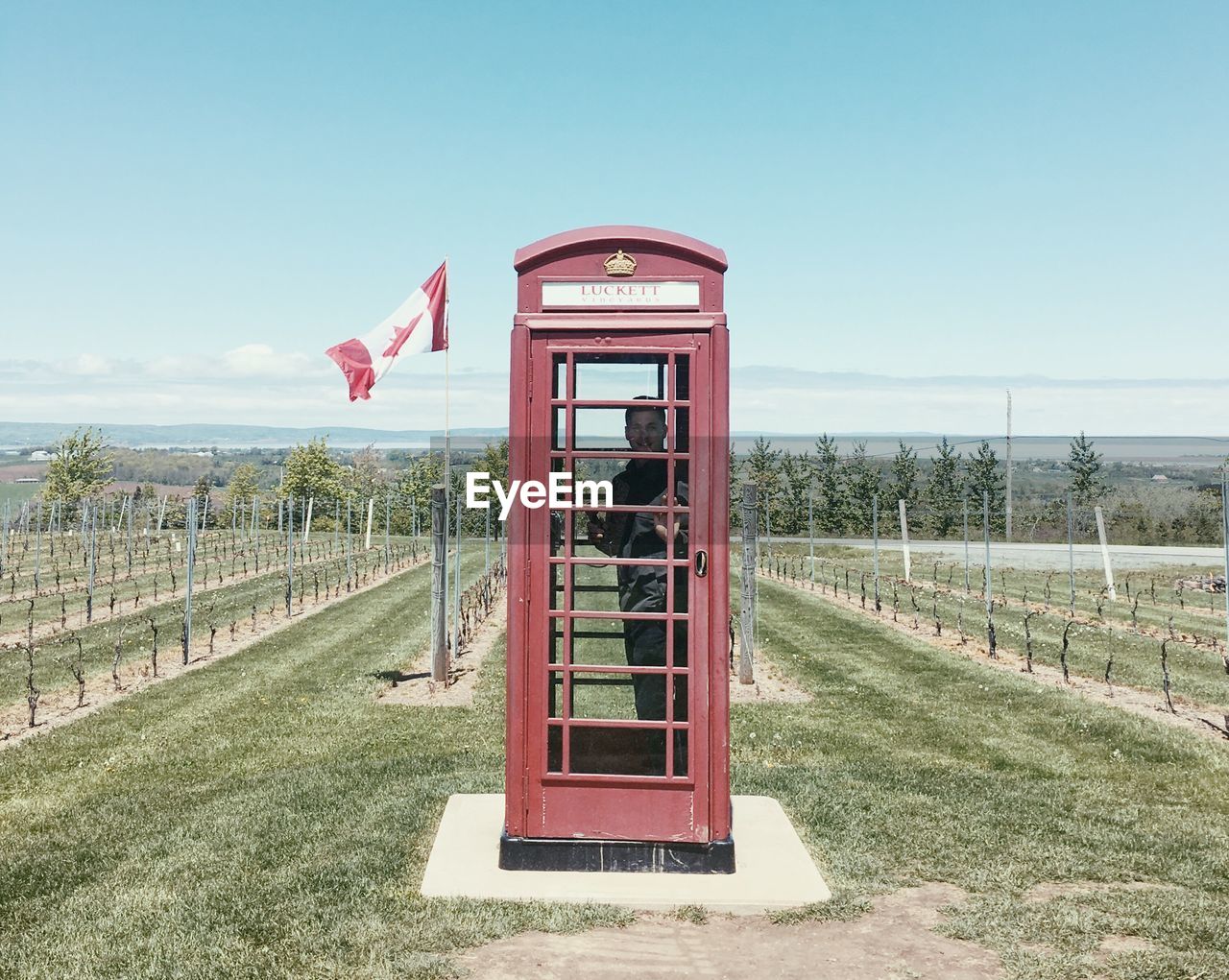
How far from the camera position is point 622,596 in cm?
624

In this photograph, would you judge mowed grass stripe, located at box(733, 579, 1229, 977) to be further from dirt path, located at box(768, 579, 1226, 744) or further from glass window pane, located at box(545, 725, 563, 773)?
glass window pane, located at box(545, 725, 563, 773)

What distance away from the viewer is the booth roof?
20.0 ft

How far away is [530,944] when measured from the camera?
17.3 feet

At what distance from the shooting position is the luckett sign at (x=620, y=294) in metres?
6.08

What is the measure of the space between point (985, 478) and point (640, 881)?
174ft

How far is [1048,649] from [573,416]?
13.6 metres

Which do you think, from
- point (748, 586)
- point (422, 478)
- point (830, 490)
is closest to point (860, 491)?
point (830, 490)

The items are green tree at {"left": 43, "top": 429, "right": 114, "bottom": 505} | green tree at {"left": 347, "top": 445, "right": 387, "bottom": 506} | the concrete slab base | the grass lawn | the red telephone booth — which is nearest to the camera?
the grass lawn

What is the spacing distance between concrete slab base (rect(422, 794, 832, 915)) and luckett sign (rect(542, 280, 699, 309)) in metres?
3.18

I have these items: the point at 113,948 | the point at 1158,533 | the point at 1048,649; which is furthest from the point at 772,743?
the point at 1158,533

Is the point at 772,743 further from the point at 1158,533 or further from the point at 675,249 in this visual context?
the point at 1158,533

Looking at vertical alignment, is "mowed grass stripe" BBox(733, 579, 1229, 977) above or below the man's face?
below

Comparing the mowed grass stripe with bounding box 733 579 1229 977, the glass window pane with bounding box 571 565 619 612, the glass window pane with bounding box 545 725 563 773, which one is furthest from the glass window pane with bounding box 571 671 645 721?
the mowed grass stripe with bounding box 733 579 1229 977

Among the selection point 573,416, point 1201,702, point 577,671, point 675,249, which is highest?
point 675,249
